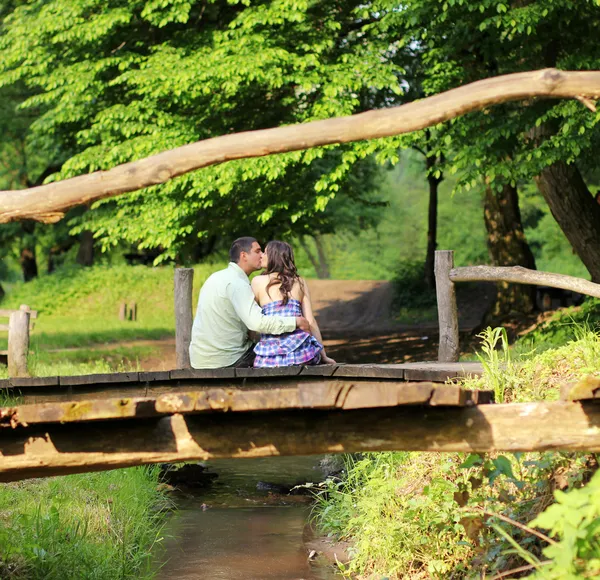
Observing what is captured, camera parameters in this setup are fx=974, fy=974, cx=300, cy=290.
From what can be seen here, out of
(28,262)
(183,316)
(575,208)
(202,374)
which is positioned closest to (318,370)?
(202,374)

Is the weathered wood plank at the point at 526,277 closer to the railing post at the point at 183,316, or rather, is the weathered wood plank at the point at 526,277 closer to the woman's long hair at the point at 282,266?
the woman's long hair at the point at 282,266

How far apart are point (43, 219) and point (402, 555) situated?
351cm

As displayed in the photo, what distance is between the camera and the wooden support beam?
4.37 m

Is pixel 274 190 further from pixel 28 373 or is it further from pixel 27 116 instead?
pixel 27 116

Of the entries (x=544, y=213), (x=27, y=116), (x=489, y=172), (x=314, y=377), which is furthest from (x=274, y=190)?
(x=544, y=213)

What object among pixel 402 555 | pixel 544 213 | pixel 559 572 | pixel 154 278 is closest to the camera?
pixel 559 572

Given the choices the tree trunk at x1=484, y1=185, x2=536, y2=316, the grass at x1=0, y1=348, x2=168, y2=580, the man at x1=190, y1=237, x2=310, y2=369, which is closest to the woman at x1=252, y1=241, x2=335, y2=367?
the man at x1=190, y1=237, x2=310, y2=369

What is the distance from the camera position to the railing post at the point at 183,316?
11.8 m

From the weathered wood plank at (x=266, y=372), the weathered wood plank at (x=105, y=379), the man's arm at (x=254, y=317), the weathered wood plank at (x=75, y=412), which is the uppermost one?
the man's arm at (x=254, y=317)

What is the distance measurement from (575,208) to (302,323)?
24.3ft

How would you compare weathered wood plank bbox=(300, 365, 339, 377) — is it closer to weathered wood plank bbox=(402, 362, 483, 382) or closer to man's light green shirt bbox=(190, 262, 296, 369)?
man's light green shirt bbox=(190, 262, 296, 369)

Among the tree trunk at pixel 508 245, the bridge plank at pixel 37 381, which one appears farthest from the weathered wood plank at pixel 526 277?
the tree trunk at pixel 508 245

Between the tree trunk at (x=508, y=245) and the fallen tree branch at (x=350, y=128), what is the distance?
619 inches

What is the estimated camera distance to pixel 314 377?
785 centimetres
